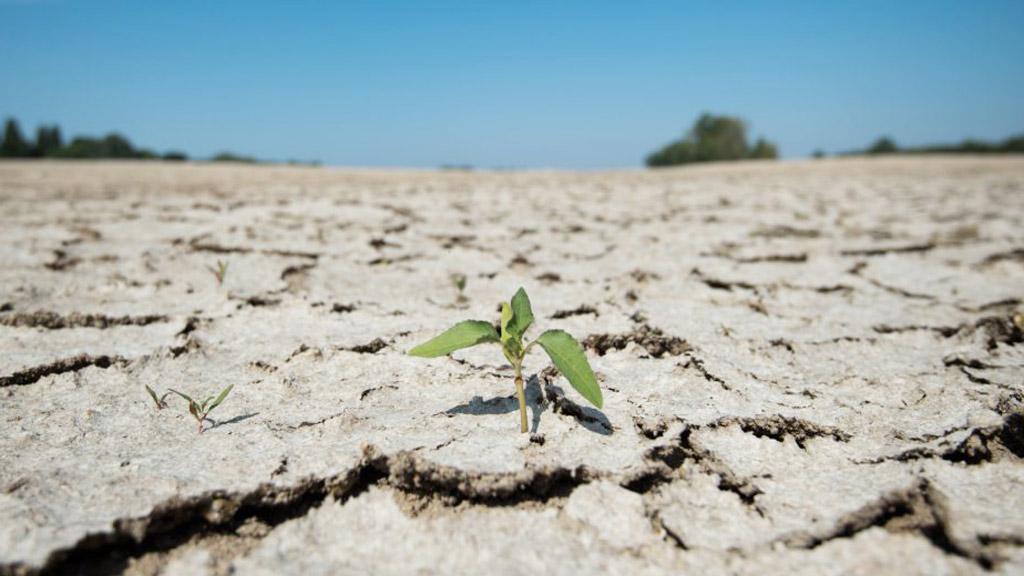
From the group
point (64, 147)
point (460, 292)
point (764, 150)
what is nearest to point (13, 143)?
point (64, 147)

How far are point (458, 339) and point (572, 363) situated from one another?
0.17 meters

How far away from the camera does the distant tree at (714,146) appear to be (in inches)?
1316

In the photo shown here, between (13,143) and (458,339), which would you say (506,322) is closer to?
(458,339)

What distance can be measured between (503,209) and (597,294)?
226 centimetres

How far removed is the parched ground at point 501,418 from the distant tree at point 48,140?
3146 cm

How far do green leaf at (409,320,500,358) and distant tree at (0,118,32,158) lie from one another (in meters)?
31.4

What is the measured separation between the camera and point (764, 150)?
35.2m

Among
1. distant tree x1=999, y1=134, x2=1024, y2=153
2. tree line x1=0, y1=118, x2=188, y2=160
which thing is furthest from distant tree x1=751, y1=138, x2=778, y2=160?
tree line x1=0, y1=118, x2=188, y2=160

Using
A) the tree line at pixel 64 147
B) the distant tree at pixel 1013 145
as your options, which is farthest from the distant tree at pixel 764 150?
the tree line at pixel 64 147

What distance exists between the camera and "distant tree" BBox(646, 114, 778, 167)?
33.4 metres

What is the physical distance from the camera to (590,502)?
80cm

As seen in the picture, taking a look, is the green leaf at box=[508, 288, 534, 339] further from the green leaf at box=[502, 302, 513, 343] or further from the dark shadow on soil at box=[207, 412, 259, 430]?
the dark shadow on soil at box=[207, 412, 259, 430]

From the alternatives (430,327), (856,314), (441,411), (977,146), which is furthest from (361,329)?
(977,146)

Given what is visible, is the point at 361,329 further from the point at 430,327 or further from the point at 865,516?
the point at 865,516
